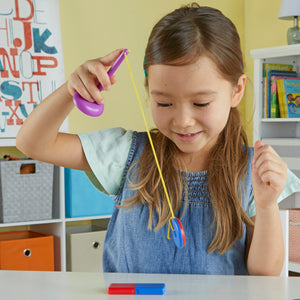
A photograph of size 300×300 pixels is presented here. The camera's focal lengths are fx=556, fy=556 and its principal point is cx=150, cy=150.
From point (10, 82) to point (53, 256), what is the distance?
34.1 inches

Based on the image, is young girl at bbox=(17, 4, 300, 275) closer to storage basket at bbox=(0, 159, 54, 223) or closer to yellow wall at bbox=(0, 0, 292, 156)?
storage basket at bbox=(0, 159, 54, 223)

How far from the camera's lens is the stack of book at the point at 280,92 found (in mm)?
2883

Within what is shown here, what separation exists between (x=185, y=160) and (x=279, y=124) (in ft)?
6.79

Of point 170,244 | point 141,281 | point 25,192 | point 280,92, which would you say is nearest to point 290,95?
point 280,92

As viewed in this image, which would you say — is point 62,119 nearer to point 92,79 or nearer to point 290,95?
point 92,79

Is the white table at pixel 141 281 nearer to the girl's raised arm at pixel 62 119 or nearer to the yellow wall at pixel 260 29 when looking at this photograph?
the girl's raised arm at pixel 62 119

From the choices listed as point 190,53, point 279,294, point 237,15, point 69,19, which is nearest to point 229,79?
point 190,53

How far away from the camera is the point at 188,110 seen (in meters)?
0.93

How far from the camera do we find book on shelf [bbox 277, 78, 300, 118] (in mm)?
2881

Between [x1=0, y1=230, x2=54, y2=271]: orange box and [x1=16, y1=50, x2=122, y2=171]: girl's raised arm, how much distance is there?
1.55 metres

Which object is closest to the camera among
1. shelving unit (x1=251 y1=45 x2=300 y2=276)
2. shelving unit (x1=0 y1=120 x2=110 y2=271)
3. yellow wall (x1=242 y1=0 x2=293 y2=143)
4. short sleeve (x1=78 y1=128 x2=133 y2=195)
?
short sleeve (x1=78 y1=128 x2=133 y2=195)

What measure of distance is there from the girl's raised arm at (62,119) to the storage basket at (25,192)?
4.97 feet

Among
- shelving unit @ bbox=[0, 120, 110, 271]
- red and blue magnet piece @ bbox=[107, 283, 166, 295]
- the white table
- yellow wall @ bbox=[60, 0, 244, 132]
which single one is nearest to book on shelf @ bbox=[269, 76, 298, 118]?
yellow wall @ bbox=[60, 0, 244, 132]

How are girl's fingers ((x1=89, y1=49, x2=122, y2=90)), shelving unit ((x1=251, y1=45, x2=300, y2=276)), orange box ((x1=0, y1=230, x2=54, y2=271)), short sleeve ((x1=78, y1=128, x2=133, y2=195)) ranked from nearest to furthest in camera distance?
girl's fingers ((x1=89, y1=49, x2=122, y2=90)) → short sleeve ((x1=78, y1=128, x2=133, y2=195)) → orange box ((x1=0, y1=230, x2=54, y2=271)) → shelving unit ((x1=251, y1=45, x2=300, y2=276))
